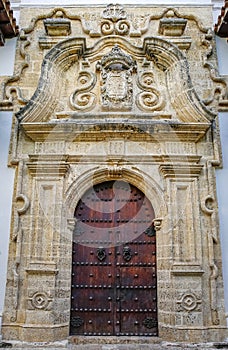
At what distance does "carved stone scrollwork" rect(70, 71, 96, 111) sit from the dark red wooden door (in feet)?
3.82

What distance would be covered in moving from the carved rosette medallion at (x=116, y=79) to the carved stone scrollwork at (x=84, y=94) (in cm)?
Answer: 16

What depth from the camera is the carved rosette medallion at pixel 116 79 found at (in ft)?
18.3

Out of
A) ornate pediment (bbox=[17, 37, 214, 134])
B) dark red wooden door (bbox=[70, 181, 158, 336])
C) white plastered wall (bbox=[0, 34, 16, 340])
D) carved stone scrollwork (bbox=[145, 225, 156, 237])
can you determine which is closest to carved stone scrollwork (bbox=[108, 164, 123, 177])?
dark red wooden door (bbox=[70, 181, 158, 336])

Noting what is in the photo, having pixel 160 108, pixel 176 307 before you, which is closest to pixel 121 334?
pixel 176 307

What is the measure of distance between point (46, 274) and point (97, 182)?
1378mm

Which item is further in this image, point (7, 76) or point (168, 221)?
point (7, 76)

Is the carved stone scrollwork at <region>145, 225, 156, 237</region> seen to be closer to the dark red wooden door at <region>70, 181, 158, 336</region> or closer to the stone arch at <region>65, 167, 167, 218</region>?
the dark red wooden door at <region>70, 181, 158, 336</region>

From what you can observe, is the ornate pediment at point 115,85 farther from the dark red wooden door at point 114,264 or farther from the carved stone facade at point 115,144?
the dark red wooden door at point 114,264

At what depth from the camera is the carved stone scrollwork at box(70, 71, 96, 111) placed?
18.5ft

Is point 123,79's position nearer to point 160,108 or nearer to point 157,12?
point 160,108

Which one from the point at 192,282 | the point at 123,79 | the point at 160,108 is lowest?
the point at 192,282

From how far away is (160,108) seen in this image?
563cm

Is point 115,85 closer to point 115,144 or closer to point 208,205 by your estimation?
point 115,144

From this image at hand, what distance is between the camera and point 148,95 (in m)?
5.72
